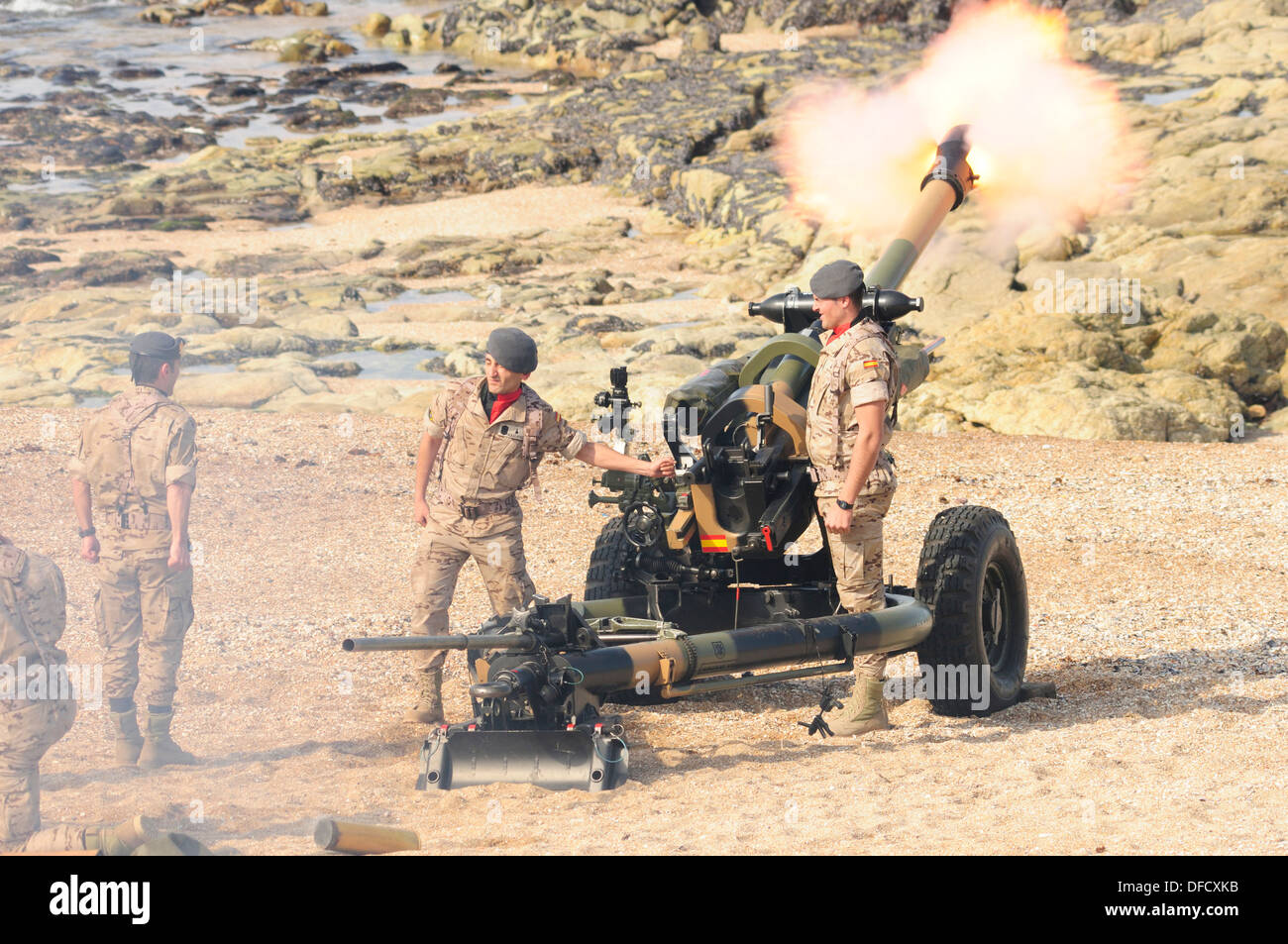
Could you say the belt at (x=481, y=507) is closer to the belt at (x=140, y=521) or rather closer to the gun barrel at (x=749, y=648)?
the gun barrel at (x=749, y=648)

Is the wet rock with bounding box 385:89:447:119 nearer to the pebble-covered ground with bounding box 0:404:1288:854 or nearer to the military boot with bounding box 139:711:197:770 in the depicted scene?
the pebble-covered ground with bounding box 0:404:1288:854

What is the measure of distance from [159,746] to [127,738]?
0.22 m

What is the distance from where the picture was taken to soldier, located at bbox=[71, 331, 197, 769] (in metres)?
7.69

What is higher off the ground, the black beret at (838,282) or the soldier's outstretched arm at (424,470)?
the black beret at (838,282)

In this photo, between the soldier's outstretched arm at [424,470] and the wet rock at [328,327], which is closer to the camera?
the soldier's outstretched arm at [424,470]

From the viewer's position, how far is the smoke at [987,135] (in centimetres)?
1282

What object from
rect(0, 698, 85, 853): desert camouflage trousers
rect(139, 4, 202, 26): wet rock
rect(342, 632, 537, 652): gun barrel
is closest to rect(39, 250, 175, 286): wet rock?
rect(342, 632, 537, 652): gun barrel

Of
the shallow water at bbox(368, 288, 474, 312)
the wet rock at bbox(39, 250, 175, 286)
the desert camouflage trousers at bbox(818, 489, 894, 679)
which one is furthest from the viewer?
the wet rock at bbox(39, 250, 175, 286)

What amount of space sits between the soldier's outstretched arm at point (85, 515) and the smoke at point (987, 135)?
6.61 m

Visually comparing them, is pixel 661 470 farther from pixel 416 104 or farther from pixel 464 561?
pixel 416 104

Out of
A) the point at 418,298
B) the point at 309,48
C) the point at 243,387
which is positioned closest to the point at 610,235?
the point at 418,298

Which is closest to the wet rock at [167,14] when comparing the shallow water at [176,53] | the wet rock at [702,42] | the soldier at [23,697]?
the shallow water at [176,53]

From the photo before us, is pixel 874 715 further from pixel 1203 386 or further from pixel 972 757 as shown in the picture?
pixel 1203 386

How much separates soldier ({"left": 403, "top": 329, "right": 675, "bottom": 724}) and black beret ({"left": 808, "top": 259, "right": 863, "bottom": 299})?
47.6 inches
